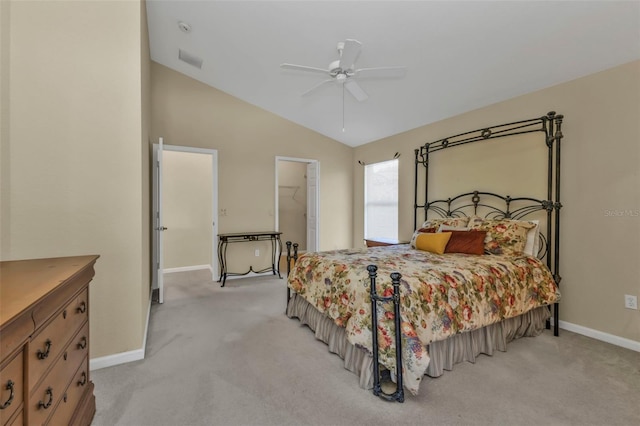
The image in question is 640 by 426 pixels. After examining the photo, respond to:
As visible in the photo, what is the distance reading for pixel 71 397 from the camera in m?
1.37

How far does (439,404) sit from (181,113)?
4.69 m

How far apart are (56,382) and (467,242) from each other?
324 centimetres

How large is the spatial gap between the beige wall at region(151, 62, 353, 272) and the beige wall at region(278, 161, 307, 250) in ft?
5.45

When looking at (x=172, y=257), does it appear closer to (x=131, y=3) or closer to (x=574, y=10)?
(x=131, y=3)

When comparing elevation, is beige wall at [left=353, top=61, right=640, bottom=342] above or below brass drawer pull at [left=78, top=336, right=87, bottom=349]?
above

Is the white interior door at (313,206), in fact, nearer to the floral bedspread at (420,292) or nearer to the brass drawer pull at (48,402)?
the floral bedspread at (420,292)

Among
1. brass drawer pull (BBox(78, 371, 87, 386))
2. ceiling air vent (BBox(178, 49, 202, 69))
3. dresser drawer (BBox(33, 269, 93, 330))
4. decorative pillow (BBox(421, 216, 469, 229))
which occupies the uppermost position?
ceiling air vent (BBox(178, 49, 202, 69))

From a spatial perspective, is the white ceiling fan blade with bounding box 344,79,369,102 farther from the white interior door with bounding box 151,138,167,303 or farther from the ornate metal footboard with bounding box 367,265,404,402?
the white interior door with bounding box 151,138,167,303

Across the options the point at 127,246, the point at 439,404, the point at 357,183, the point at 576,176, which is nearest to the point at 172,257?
the point at 127,246

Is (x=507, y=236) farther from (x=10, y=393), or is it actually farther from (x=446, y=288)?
(x=10, y=393)

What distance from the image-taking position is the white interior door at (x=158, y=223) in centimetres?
359

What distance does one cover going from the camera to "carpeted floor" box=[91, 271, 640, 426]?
1.66 meters

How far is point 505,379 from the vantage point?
79.4 inches

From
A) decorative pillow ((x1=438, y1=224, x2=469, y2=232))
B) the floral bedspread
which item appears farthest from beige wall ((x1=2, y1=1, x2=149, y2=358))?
decorative pillow ((x1=438, y1=224, x2=469, y2=232))
